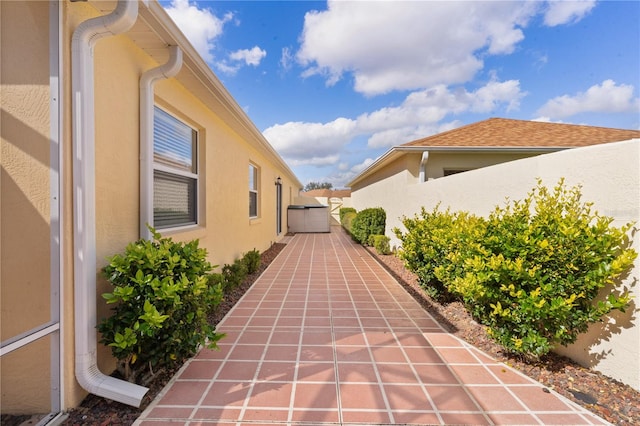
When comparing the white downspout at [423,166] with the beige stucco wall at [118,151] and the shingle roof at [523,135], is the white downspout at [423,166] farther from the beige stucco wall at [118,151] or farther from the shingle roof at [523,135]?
the beige stucco wall at [118,151]

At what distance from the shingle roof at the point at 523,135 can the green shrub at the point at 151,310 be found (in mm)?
7062

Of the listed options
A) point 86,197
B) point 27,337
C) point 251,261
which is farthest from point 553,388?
point 251,261

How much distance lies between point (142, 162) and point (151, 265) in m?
1.26

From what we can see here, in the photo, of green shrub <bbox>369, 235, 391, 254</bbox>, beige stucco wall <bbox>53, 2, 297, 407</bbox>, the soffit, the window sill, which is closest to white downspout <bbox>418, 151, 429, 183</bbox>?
green shrub <bbox>369, 235, 391, 254</bbox>

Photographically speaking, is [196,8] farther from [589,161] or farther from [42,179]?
[589,161]

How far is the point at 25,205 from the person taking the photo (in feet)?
6.32

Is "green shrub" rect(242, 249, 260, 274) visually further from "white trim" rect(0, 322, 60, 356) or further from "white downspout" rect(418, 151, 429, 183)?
"white downspout" rect(418, 151, 429, 183)

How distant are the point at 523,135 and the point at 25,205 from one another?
11.1 metres

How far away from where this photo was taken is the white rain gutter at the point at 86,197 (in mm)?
2000

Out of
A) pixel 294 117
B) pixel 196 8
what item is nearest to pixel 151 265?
pixel 196 8

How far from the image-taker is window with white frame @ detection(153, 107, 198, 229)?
348cm

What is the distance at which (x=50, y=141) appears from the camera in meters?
1.93

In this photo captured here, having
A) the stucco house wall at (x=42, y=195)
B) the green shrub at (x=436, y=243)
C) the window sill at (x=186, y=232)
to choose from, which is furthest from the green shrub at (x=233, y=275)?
the green shrub at (x=436, y=243)

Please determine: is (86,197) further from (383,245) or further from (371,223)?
(371,223)
